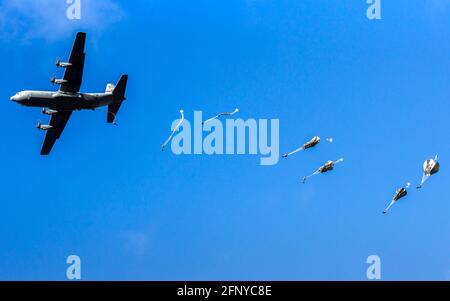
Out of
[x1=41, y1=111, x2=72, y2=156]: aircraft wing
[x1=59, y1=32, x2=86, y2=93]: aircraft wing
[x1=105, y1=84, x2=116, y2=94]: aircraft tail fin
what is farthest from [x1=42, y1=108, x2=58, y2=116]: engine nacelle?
[x1=105, y1=84, x2=116, y2=94]: aircraft tail fin

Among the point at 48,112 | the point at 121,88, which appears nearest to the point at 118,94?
the point at 121,88

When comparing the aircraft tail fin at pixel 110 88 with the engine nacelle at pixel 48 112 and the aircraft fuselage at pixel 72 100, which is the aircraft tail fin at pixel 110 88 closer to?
the aircraft fuselage at pixel 72 100

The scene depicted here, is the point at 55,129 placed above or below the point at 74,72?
below

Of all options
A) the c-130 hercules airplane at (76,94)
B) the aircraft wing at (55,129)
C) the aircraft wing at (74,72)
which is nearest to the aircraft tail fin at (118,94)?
the c-130 hercules airplane at (76,94)

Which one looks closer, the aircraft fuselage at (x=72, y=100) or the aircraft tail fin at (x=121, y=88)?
the aircraft fuselage at (x=72, y=100)

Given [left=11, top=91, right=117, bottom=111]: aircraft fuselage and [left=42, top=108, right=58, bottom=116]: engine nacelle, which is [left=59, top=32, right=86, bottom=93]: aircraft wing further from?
[left=42, top=108, right=58, bottom=116]: engine nacelle

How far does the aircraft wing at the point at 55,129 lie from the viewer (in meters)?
134

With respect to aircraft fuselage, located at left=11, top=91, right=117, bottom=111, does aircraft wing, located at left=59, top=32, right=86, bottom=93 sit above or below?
above

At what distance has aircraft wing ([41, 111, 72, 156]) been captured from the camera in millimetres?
134375

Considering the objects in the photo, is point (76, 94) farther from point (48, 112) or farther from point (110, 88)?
point (48, 112)

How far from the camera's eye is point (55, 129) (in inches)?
5340
